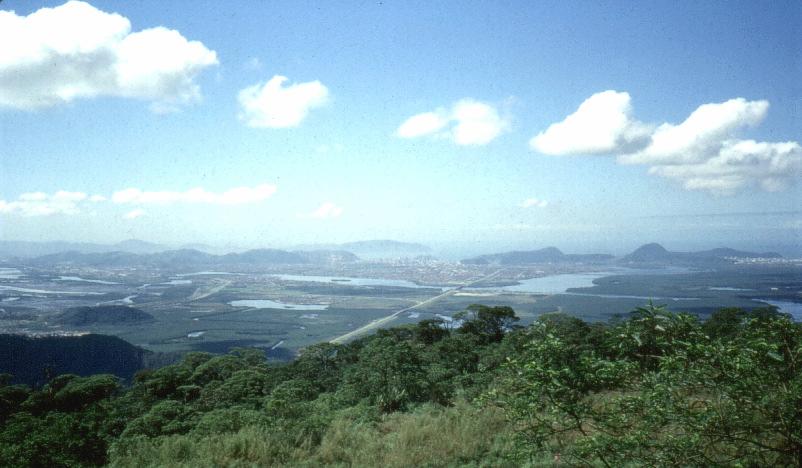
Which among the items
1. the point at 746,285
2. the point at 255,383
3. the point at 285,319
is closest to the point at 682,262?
the point at 746,285

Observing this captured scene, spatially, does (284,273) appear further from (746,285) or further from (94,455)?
(94,455)

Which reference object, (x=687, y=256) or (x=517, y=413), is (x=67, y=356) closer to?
(x=517, y=413)

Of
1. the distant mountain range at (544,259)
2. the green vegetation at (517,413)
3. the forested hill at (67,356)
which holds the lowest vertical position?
the forested hill at (67,356)

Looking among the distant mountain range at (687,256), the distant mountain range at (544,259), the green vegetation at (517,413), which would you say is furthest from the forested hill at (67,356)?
the distant mountain range at (687,256)

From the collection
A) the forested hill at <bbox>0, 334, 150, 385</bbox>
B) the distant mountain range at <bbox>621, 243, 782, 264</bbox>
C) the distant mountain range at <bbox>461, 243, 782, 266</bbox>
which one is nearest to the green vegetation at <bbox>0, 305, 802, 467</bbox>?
the forested hill at <bbox>0, 334, 150, 385</bbox>

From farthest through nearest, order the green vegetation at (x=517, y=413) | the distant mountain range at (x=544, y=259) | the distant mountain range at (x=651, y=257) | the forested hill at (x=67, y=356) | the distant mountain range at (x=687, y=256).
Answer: the distant mountain range at (x=544, y=259) → the distant mountain range at (x=651, y=257) → the distant mountain range at (x=687, y=256) → the forested hill at (x=67, y=356) → the green vegetation at (x=517, y=413)

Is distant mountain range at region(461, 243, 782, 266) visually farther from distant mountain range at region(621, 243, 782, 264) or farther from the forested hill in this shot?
the forested hill

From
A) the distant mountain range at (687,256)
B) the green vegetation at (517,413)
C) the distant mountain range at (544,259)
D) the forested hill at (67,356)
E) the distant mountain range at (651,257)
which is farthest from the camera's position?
the distant mountain range at (544,259)

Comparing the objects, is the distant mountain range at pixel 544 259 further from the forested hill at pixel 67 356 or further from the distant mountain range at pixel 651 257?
the forested hill at pixel 67 356

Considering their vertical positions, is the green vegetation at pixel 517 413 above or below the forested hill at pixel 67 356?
above
